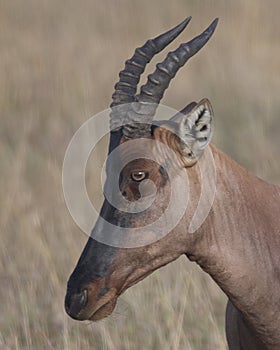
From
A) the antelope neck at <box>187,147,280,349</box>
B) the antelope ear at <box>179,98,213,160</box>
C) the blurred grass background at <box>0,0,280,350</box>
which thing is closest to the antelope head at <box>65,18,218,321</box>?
A: the antelope ear at <box>179,98,213,160</box>

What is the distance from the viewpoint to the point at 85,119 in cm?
1366

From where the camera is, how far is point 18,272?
940cm

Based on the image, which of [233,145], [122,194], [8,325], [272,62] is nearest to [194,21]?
[272,62]

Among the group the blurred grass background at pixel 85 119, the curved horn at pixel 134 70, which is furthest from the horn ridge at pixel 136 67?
the blurred grass background at pixel 85 119

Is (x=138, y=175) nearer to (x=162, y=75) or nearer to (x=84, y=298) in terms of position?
(x=162, y=75)

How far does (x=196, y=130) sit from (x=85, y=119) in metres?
8.41

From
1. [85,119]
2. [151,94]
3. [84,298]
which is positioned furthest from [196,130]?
[85,119]

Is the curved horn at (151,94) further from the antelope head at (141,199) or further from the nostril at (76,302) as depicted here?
the nostril at (76,302)

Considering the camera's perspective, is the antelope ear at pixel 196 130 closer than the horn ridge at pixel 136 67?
Yes

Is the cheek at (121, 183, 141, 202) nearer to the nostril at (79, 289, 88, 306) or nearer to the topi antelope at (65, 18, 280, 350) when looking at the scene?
the topi antelope at (65, 18, 280, 350)

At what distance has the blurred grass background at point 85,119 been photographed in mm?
8211

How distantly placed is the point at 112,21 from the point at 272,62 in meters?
3.19

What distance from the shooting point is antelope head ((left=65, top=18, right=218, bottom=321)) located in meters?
5.19

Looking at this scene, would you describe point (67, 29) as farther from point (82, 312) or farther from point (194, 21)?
point (82, 312)
